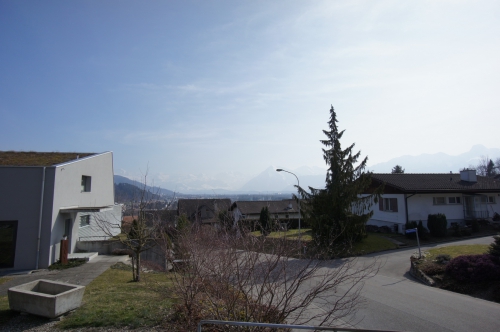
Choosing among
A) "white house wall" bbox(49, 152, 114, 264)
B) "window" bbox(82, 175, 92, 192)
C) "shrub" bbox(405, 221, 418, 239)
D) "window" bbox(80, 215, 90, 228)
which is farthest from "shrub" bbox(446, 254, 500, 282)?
"window" bbox(80, 215, 90, 228)

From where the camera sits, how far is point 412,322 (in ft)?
27.2

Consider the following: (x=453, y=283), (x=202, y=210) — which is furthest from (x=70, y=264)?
(x=202, y=210)

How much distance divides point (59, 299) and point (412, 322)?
8.73 m

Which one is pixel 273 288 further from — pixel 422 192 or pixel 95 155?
pixel 422 192

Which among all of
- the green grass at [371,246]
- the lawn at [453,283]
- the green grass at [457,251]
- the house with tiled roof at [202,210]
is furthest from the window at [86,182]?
the green grass at [457,251]

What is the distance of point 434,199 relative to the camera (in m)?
26.5

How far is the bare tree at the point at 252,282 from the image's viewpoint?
522cm

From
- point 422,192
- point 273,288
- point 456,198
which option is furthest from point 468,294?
point 456,198

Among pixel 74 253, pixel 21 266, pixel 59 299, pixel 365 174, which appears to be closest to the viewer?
pixel 59 299

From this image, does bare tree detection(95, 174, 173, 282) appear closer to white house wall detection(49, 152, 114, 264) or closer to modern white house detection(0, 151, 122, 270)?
modern white house detection(0, 151, 122, 270)

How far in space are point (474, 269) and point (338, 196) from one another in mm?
9239

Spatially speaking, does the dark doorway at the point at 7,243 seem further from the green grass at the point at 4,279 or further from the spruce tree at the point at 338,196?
the spruce tree at the point at 338,196

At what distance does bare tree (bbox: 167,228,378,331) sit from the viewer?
5.22 m

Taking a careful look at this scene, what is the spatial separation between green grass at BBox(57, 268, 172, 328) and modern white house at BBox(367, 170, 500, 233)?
21.1 m
